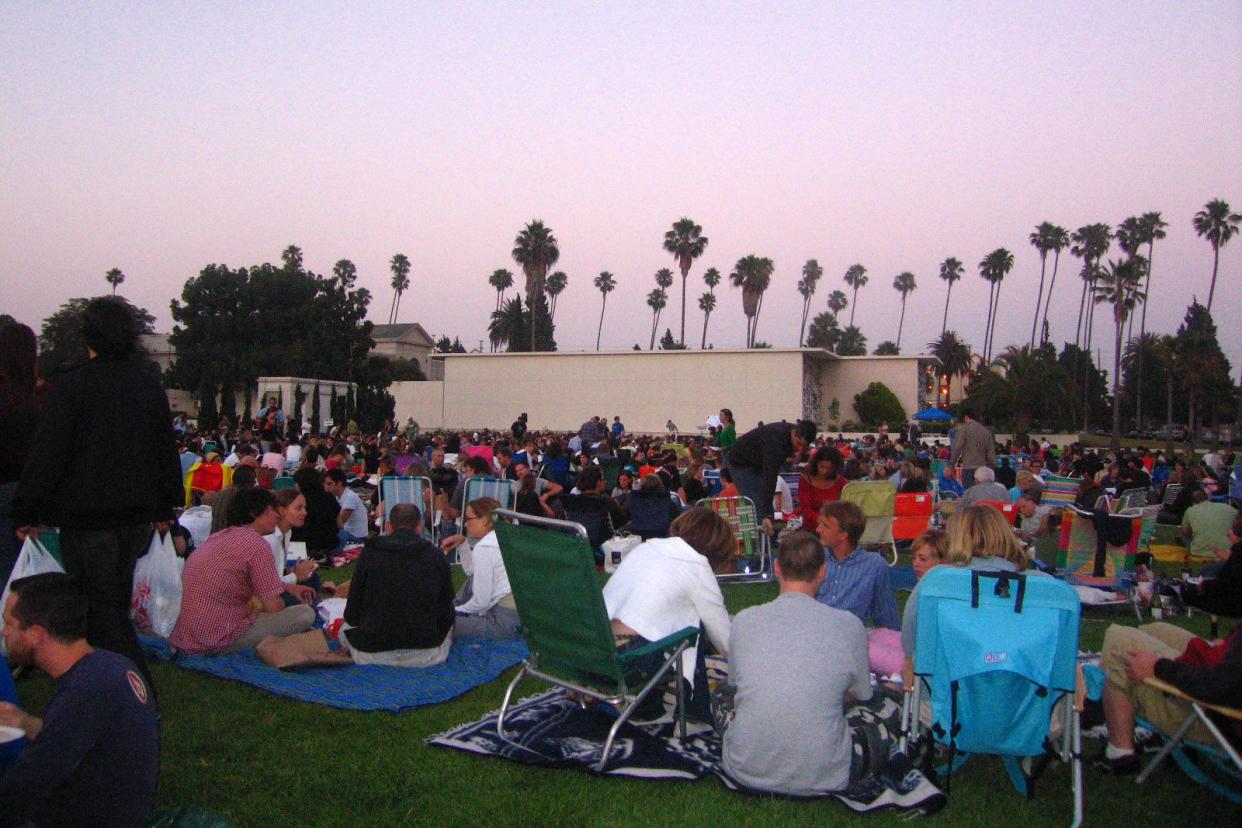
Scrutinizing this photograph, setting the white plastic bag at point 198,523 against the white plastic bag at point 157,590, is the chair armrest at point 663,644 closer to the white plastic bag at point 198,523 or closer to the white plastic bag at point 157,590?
the white plastic bag at point 157,590

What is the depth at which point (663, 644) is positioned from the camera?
4.17 metres

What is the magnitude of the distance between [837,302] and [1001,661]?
10743 centimetres

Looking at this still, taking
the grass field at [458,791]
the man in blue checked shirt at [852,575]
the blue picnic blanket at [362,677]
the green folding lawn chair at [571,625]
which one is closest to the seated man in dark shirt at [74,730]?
the grass field at [458,791]

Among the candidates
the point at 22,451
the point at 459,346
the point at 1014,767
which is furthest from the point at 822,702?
the point at 459,346

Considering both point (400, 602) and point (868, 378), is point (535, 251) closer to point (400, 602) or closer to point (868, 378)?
point (868, 378)

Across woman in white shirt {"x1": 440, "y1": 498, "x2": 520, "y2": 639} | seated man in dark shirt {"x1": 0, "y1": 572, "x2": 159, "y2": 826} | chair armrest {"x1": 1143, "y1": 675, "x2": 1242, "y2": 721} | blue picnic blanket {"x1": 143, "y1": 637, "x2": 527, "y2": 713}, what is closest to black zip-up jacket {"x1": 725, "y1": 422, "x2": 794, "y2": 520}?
woman in white shirt {"x1": 440, "y1": 498, "x2": 520, "y2": 639}

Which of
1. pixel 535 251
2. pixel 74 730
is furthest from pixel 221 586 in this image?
pixel 535 251

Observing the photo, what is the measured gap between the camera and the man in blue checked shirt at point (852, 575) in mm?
5469

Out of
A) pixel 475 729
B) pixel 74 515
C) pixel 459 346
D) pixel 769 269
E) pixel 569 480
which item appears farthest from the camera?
pixel 459 346

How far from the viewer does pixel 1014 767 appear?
405cm

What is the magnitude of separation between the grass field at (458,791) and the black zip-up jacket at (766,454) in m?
5.28

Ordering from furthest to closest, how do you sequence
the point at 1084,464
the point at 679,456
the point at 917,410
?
the point at 917,410, the point at 679,456, the point at 1084,464

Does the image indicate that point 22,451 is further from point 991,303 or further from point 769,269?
point 991,303

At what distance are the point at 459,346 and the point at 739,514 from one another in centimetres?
9152
